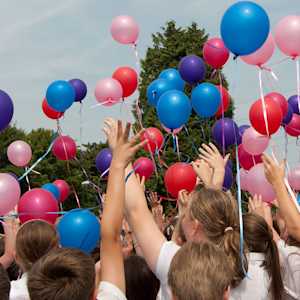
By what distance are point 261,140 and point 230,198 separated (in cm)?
439

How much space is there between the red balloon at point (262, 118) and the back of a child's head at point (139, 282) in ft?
11.8

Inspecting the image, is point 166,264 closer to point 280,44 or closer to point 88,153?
point 280,44

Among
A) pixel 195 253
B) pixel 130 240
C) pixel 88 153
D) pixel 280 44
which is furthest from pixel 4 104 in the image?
pixel 88 153

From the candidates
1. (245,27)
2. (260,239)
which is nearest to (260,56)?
(245,27)

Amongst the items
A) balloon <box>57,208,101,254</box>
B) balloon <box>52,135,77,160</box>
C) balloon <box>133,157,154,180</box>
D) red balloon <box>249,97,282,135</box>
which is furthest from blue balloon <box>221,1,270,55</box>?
balloon <box>52,135,77,160</box>

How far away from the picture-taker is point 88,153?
3469 centimetres

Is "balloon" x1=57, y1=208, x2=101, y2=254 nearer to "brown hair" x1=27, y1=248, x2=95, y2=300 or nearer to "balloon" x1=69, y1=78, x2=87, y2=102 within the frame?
"brown hair" x1=27, y1=248, x2=95, y2=300

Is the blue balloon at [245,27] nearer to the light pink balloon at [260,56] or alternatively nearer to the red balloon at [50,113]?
the light pink balloon at [260,56]

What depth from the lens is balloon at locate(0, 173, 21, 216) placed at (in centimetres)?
553

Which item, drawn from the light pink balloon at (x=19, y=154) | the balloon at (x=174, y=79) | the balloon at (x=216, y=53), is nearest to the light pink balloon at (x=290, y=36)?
the balloon at (x=216, y=53)

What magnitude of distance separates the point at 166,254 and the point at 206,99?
5.62 metres

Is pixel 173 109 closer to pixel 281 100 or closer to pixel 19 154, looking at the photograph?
pixel 281 100

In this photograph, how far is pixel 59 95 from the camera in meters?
8.94

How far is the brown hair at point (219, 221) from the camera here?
119 inches
